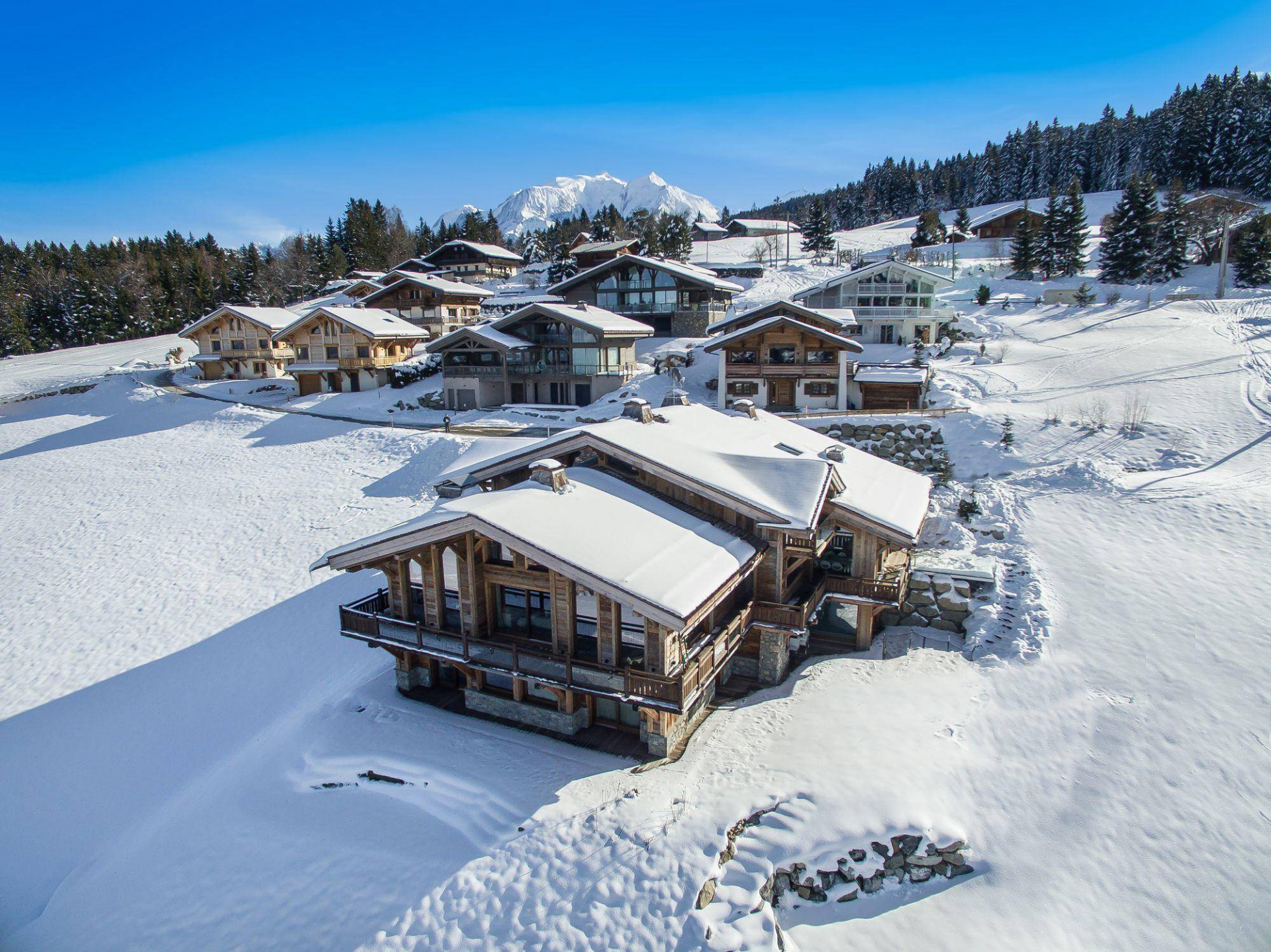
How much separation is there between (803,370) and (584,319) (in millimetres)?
14345

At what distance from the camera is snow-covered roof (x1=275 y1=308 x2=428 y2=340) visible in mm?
49469

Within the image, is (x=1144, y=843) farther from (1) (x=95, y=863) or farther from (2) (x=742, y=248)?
(2) (x=742, y=248)

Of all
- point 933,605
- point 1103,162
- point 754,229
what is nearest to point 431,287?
point 933,605

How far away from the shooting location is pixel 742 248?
323ft

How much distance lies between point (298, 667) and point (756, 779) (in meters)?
14.2

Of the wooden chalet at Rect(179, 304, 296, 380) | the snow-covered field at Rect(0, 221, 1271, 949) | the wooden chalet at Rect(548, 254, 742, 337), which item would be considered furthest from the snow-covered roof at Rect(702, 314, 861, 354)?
the wooden chalet at Rect(179, 304, 296, 380)

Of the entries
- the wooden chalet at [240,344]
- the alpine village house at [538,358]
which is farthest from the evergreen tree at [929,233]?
the wooden chalet at [240,344]

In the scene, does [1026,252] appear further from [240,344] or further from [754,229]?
[240,344]

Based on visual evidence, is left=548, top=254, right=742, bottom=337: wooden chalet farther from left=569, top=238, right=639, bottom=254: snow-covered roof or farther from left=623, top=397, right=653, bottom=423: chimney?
left=623, top=397, right=653, bottom=423: chimney

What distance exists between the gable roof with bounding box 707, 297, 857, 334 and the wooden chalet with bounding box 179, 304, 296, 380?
3554cm

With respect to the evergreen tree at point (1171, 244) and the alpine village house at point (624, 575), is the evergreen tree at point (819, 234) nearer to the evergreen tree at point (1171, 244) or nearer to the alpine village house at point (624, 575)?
the evergreen tree at point (1171, 244)

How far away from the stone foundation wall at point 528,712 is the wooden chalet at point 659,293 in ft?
146

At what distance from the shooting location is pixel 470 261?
88.8m

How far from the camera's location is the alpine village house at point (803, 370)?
123 ft
